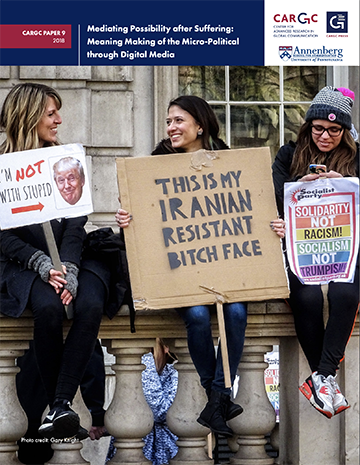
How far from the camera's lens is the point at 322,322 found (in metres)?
3.41

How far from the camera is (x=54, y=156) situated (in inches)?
134

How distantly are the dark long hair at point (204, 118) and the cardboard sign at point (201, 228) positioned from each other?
0.36m

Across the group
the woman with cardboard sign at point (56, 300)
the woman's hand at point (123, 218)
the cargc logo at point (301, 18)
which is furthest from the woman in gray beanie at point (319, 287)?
the cargc logo at point (301, 18)

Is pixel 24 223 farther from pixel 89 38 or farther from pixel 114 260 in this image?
pixel 89 38

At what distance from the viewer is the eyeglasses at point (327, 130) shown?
3898 millimetres

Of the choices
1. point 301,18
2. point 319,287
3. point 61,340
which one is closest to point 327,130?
point 319,287

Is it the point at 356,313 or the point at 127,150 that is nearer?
the point at 356,313

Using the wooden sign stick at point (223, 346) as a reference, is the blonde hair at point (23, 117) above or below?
above

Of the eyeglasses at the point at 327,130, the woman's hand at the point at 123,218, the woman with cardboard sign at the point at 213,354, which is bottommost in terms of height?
the woman with cardboard sign at the point at 213,354

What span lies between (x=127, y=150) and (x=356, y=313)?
15.5 ft

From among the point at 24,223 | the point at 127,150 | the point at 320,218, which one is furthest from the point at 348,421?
the point at 127,150

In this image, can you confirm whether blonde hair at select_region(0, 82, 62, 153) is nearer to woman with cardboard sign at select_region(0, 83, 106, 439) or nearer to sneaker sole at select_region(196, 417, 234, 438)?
woman with cardboard sign at select_region(0, 83, 106, 439)

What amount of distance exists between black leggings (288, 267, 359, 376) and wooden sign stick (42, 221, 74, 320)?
89 centimetres

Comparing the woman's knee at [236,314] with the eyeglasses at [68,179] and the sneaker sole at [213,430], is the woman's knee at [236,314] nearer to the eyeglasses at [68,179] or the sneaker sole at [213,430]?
the sneaker sole at [213,430]
